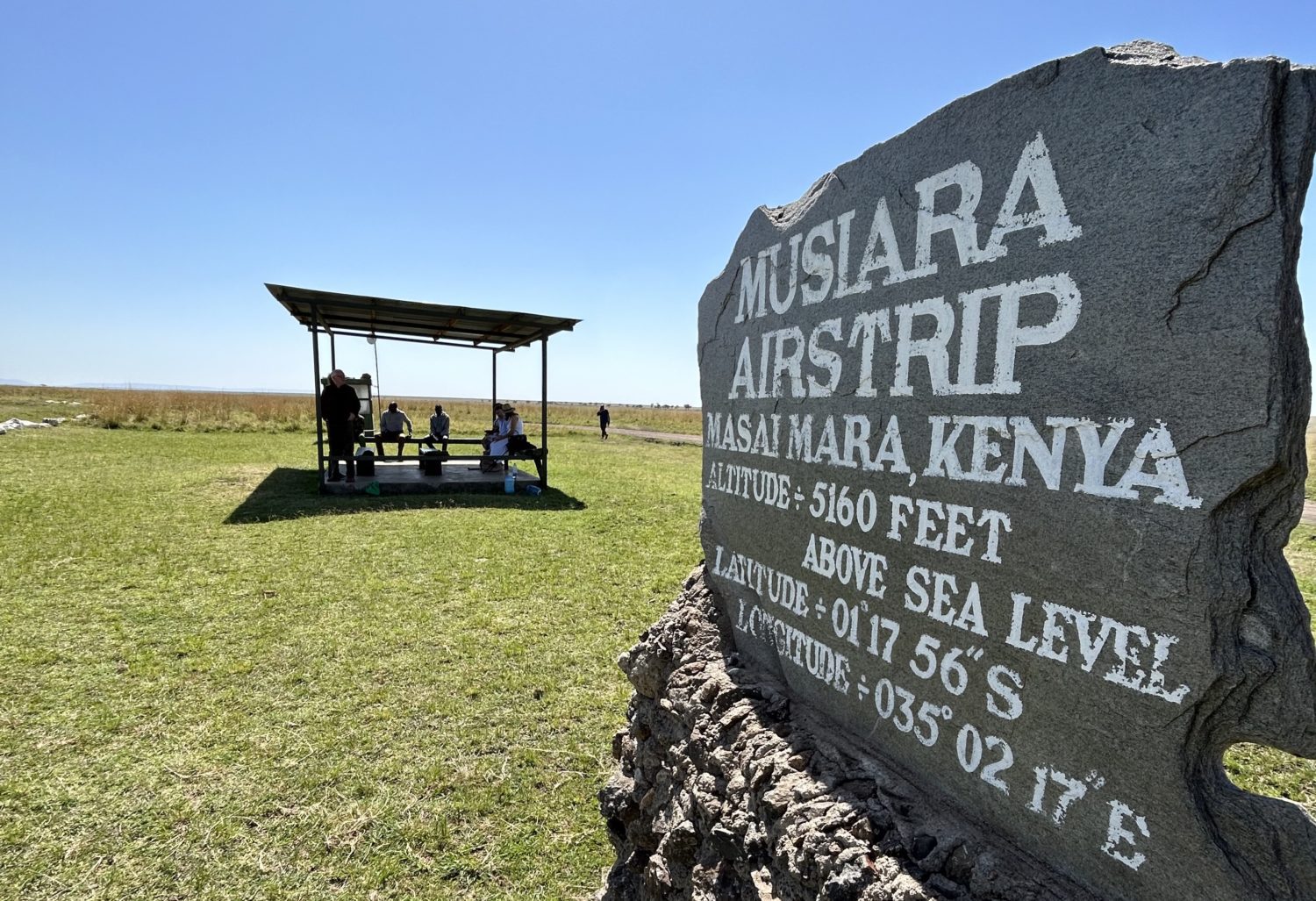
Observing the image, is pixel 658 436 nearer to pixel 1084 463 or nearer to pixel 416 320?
pixel 416 320

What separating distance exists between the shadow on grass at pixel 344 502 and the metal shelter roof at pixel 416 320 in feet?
7.71

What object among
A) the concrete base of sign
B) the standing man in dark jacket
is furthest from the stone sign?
the standing man in dark jacket

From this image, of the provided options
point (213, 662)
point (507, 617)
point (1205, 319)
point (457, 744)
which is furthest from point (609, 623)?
point (1205, 319)

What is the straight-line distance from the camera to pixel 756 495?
2.23 meters

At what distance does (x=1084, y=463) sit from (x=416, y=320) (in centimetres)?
1060

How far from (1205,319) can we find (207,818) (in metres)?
3.40

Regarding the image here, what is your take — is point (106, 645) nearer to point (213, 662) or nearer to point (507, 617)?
point (213, 662)

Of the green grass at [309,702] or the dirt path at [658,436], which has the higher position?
the dirt path at [658,436]

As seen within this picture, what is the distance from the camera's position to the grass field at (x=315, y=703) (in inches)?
92.0

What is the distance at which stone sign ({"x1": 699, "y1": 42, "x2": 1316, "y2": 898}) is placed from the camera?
3.50 ft

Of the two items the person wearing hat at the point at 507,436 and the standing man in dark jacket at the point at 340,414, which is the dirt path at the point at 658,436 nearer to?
the person wearing hat at the point at 507,436

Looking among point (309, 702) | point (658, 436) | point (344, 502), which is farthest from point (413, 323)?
point (658, 436)

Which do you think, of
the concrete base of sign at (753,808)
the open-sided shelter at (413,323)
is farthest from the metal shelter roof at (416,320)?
the concrete base of sign at (753,808)

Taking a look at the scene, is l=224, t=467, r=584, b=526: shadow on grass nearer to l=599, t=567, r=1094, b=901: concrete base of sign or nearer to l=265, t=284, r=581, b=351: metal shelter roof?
l=265, t=284, r=581, b=351: metal shelter roof
